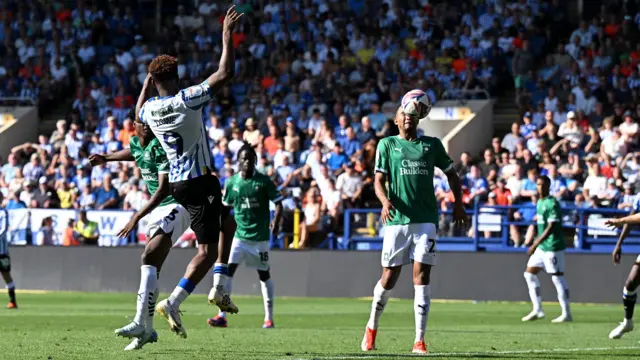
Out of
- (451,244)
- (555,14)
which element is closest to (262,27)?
(555,14)

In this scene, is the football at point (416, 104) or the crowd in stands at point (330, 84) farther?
the crowd in stands at point (330, 84)

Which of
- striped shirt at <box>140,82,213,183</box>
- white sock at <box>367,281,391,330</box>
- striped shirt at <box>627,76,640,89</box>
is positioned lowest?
white sock at <box>367,281,391,330</box>

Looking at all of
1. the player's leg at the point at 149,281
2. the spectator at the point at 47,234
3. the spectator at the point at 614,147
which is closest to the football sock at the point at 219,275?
the player's leg at the point at 149,281

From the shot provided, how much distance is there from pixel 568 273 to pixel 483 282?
5.48ft

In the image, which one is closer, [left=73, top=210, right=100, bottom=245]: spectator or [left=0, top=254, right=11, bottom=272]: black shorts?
[left=0, top=254, right=11, bottom=272]: black shorts

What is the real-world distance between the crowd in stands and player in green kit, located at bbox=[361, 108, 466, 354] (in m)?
13.1

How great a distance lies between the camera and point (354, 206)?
27.5 meters

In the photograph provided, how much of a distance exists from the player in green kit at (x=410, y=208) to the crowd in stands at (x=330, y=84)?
1310 centimetres

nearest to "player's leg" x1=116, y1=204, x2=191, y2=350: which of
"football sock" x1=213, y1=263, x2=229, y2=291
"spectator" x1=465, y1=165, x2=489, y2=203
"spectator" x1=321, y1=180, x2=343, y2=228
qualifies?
"football sock" x1=213, y1=263, x2=229, y2=291

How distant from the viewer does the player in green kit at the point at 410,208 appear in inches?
481

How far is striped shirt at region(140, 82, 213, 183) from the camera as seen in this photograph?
11.3m

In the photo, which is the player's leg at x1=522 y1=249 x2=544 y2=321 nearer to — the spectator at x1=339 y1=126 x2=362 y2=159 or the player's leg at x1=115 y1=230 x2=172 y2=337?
the spectator at x1=339 y1=126 x2=362 y2=159

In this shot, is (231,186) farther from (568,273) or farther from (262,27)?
(262,27)

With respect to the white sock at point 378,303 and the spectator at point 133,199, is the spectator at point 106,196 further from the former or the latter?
the white sock at point 378,303
